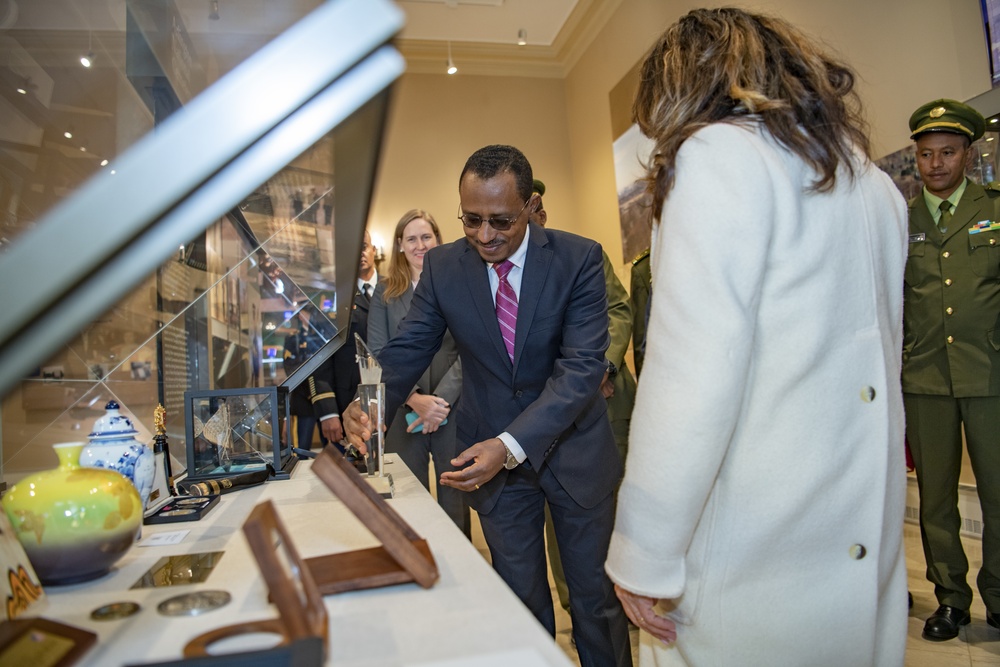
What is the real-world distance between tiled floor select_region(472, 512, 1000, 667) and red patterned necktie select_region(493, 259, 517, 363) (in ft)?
4.33

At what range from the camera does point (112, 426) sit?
49.3 inches

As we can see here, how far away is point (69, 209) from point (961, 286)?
3.11 meters

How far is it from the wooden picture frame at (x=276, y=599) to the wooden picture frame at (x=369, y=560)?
11 centimetres

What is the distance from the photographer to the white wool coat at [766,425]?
3.08ft

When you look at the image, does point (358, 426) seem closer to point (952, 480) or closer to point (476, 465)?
point (476, 465)

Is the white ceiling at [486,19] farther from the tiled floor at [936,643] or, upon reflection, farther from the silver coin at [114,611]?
the silver coin at [114,611]

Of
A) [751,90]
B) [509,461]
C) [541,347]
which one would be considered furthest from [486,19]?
[751,90]

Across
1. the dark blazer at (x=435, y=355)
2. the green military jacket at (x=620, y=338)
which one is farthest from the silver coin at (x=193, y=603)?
the green military jacket at (x=620, y=338)

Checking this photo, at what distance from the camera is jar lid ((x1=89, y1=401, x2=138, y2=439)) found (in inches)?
48.8

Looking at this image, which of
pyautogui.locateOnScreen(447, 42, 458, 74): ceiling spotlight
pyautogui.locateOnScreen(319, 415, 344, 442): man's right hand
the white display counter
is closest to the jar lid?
the white display counter

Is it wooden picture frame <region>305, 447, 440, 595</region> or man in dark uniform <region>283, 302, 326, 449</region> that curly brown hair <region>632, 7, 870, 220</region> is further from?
man in dark uniform <region>283, 302, 326, 449</region>

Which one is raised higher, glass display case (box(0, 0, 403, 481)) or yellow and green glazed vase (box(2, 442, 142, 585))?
glass display case (box(0, 0, 403, 481))

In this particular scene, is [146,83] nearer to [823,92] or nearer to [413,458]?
[823,92]

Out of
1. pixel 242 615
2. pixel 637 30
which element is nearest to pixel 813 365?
pixel 242 615
